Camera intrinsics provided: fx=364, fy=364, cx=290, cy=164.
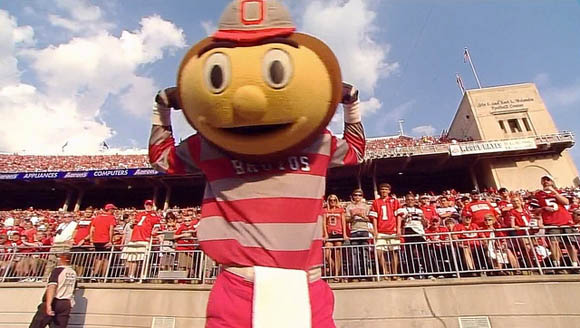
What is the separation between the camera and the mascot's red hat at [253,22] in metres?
1.84

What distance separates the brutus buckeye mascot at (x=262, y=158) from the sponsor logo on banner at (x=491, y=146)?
20.8 meters

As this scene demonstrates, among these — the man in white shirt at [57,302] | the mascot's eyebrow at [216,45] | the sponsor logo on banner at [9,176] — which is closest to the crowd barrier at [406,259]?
the man in white shirt at [57,302]

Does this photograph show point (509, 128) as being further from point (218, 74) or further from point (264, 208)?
point (218, 74)

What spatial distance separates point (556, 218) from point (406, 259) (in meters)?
2.61

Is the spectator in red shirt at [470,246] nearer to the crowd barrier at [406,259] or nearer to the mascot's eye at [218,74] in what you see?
the crowd barrier at [406,259]

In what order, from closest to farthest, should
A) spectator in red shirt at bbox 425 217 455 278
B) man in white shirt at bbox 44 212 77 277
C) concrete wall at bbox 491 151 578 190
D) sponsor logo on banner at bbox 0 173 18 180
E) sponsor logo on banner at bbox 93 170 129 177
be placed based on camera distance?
spectator in red shirt at bbox 425 217 455 278
man in white shirt at bbox 44 212 77 277
concrete wall at bbox 491 151 578 190
sponsor logo on banner at bbox 93 170 129 177
sponsor logo on banner at bbox 0 173 18 180

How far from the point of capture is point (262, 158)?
1827 millimetres

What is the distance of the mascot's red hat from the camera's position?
6.02 feet

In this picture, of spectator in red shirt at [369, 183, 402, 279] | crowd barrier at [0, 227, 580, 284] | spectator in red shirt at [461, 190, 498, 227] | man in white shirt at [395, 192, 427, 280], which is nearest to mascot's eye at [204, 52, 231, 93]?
crowd barrier at [0, 227, 580, 284]

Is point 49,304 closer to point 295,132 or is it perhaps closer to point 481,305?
point 295,132

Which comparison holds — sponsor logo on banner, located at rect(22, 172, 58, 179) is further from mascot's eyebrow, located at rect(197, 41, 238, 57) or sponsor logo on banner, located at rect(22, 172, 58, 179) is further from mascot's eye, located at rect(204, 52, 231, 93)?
mascot's eye, located at rect(204, 52, 231, 93)

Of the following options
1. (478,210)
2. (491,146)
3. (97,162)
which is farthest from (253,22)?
(97,162)

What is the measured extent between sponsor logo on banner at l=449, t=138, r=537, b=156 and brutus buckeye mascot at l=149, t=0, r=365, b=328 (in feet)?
68.3

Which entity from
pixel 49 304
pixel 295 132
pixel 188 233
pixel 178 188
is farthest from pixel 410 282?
pixel 178 188
